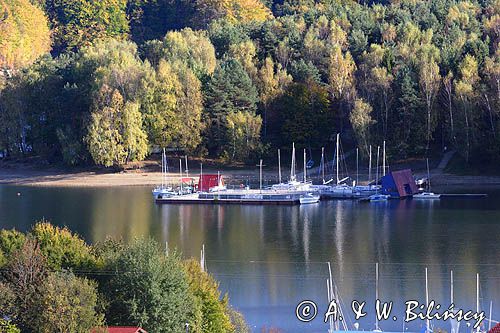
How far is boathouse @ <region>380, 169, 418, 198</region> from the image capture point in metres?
56.6

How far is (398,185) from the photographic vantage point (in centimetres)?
5669

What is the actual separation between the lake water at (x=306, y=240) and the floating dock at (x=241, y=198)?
3.11ft

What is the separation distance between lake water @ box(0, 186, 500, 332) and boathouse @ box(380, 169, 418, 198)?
3.55ft

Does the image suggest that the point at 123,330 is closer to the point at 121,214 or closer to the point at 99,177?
the point at 121,214

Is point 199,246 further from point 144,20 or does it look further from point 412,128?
point 144,20

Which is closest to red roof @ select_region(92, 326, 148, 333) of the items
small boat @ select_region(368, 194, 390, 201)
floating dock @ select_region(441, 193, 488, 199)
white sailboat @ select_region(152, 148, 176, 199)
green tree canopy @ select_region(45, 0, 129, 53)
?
small boat @ select_region(368, 194, 390, 201)

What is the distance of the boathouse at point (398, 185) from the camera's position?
56.6 m

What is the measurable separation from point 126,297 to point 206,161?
136 ft

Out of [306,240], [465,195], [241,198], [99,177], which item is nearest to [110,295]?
[306,240]

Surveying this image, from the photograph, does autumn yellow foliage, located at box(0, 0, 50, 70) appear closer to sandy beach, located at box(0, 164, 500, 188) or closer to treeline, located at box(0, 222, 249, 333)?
sandy beach, located at box(0, 164, 500, 188)

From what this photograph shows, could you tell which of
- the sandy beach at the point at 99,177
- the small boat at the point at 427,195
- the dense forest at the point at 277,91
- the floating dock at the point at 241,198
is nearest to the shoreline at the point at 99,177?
the sandy beach at the point at 99,177

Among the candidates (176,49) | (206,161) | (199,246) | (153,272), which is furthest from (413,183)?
(153,272)

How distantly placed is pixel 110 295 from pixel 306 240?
18799mm

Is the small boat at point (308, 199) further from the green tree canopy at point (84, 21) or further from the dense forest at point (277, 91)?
the green tree canopy at point (84, 21)
